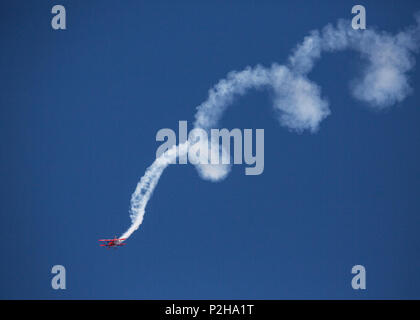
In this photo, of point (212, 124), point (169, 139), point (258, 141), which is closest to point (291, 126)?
point (258, 141)

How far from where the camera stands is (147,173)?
2734 centimetres

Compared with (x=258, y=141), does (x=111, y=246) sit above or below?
below

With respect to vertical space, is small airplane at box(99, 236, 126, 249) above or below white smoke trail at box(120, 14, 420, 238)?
below

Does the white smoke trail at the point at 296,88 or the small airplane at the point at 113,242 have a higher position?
the white smoke trail at the point at 296,88

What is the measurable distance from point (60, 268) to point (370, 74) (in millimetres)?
16081

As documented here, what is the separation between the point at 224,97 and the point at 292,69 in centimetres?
317
